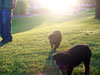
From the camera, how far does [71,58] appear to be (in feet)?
15.0

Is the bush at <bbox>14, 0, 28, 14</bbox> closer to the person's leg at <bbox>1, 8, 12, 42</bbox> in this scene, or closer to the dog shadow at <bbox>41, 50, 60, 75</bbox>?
the person's leg at <bbox>1, 8, 12, 42</bbox>

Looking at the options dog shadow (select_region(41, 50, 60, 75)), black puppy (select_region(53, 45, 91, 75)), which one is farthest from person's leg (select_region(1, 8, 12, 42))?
black puppy (select_region(53, 45, 91, 75))

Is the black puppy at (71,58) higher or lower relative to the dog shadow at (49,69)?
higher

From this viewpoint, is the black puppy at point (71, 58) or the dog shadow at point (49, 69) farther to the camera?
the dog shadow at point (49, 69)

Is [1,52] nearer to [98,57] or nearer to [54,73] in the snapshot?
[54,73]

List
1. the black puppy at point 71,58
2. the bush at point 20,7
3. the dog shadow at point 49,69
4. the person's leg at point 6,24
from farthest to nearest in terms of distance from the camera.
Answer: the bush at point 20,7, the person's leg at point 6,24, the dog shadow at point 49,69, the black puppy at point 71,58

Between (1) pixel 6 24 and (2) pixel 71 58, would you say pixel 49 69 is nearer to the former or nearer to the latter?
(2) pixel 71 58

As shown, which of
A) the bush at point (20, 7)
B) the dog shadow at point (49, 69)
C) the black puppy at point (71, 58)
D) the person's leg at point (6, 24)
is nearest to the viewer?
the black puppy at point (71, 58)

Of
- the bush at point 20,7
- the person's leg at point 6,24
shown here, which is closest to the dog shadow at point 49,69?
the person's leg at point 6,24

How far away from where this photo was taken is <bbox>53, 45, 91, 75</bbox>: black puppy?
4.39 m

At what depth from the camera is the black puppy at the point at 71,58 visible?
439 cm

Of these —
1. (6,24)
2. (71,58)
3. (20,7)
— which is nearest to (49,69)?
(71,58)

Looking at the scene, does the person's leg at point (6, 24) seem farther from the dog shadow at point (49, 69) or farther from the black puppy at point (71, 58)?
the black puppy at point (71, 58)

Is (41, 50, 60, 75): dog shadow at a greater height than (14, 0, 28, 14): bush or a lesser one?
greater
